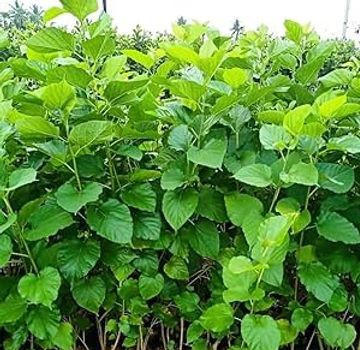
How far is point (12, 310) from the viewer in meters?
1.18

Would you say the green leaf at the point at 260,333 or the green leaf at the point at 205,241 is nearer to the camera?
the green leaf at the point at 260,333

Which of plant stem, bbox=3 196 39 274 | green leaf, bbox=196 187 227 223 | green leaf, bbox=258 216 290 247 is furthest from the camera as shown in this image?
green leaf, bbox=196 187 227 223

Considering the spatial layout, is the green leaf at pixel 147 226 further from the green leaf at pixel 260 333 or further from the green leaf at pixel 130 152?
Answer: the green leaf at pixel 260 333

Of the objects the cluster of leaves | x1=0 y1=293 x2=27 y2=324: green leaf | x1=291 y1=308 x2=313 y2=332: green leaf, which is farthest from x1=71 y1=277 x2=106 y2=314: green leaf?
x1=291 y1=308 x2=313 y2=332: green leaf

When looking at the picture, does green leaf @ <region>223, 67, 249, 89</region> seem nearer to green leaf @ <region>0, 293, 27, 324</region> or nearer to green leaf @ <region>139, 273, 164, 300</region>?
green leaf @ <region>139, 273, 164, 300</region>

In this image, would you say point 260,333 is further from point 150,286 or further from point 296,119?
point 296,119

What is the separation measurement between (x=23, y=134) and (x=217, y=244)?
19.3 inches

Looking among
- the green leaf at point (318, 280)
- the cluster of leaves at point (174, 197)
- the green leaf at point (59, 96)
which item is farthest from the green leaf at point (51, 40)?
the green leaf at point (318, 280)

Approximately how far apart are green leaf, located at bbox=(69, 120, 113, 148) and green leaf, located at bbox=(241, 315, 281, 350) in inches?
Answer: 19.2

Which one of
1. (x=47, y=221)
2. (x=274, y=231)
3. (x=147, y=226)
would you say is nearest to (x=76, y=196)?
(x=47, y=221)

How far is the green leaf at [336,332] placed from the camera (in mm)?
1250

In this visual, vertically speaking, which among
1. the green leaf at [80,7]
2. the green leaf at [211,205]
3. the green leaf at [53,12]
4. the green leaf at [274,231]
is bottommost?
the green leaf at [211,205]

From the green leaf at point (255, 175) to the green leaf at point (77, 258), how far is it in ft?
1.16

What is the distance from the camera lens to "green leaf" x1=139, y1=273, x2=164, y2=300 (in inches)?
49.9
